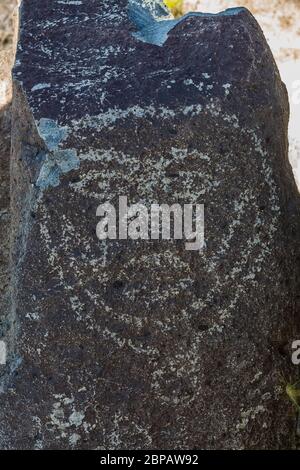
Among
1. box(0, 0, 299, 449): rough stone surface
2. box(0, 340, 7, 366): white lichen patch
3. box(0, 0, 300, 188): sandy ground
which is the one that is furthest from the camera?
box(0, 0, 300, 188): sandy ground

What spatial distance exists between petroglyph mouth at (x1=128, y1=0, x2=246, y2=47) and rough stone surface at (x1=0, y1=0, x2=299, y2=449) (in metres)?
0.03

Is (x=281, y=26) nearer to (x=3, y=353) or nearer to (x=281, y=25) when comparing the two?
(x=281, y=25)

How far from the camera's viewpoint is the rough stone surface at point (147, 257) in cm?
210

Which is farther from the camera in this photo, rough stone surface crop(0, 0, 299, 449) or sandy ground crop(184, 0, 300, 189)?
sandy ground crop(184, 0, 300, 189)

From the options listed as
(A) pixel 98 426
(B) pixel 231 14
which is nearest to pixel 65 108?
(B) pixel 231 14

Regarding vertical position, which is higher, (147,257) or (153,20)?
(153,20)

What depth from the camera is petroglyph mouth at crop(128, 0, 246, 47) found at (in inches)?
88.6

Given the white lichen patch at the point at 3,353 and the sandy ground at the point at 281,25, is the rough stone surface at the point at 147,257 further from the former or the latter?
the sandy ground at the point at 281,25

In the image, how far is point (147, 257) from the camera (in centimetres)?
211

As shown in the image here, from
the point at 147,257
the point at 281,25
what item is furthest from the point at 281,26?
the point at 147,257

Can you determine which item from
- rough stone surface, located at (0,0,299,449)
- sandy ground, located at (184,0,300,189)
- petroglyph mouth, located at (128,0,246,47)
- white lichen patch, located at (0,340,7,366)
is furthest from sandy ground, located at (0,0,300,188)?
white lichen patch, located at (0,340,7,366)

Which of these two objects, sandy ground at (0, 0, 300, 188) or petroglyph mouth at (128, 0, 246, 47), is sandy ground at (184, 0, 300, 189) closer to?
sandy ground at (0, 0, 300, 188)

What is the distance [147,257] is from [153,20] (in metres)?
0.69

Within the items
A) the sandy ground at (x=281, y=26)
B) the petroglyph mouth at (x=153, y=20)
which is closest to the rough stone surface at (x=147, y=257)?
the petroglyph mouth at (x=153, y=20)
